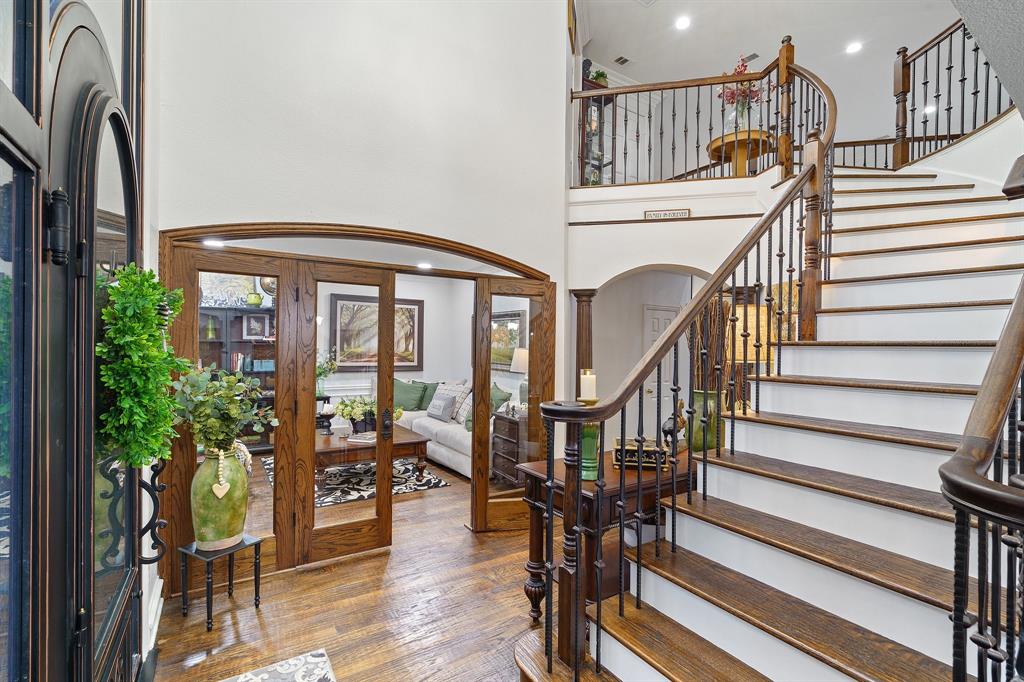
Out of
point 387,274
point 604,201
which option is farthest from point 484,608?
point 604,201

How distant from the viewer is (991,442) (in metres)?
0.98

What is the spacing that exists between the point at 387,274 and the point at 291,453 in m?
1.38

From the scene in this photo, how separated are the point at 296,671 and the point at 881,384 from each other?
295 centimetres

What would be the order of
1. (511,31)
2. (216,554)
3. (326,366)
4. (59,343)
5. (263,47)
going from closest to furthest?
(59,343)
(216,554)
(263,47)
(326,366)
(511,31)

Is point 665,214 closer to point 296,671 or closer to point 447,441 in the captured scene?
point 447,441

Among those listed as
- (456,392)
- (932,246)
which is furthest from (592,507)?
(456,392)

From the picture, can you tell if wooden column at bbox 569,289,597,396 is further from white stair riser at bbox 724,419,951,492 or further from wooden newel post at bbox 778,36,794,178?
white stair riser at bbox 724,419,951,492

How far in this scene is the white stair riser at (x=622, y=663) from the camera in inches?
67.8

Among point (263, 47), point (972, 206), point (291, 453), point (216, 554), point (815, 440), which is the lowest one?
point (216, 554)

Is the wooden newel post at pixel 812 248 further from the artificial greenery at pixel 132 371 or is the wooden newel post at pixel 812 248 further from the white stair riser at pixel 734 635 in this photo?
the artificial greenery at pixel 132 371

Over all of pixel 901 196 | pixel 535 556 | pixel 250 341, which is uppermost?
pixel 901 196

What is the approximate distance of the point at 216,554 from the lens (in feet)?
8.81

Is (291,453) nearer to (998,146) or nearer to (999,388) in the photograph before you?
(999,388)

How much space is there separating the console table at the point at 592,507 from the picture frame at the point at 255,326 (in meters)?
1.87
